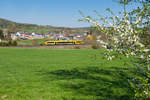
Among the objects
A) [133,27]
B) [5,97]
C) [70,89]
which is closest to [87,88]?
[70,89]

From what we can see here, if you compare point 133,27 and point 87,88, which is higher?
point 133,27

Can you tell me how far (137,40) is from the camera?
422 cm

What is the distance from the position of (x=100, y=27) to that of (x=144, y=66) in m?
1.97

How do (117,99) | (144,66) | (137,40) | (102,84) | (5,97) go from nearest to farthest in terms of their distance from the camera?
(144,66) < (137,40) < (117,99) < (5,97) < (102,84)

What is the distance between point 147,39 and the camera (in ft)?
14.3

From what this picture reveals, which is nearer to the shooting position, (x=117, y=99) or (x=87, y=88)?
(x=117, y=99)

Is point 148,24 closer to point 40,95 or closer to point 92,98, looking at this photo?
point 92,98

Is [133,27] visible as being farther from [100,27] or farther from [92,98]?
[92,98]

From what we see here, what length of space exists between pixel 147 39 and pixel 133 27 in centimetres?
46

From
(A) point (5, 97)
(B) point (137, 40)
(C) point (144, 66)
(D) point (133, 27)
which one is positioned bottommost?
(A) point (5, 97)

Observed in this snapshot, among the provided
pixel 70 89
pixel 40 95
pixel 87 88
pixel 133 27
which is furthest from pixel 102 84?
pixel 133 27

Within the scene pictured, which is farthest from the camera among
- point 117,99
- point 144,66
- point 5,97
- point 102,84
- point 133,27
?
point 102,84

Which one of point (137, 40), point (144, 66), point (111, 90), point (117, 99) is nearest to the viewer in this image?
point (144, 66)

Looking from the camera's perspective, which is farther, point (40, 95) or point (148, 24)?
point (40, 95)
